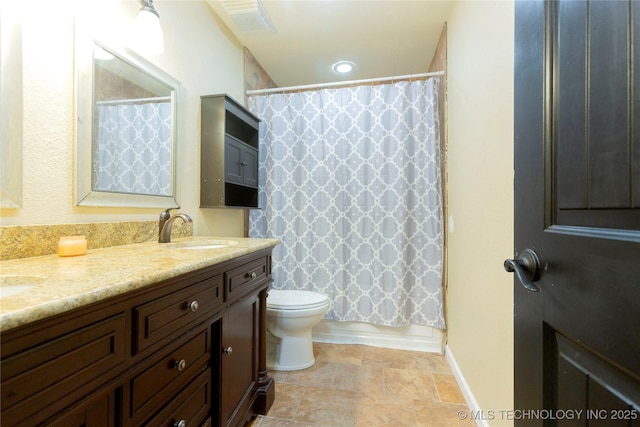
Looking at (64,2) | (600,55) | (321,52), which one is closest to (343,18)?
(321,52)

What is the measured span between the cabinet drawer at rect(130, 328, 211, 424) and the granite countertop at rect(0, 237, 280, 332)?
0.85 feet

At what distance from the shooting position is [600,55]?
1.37 feet

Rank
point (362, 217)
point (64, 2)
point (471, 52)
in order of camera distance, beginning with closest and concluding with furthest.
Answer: point (64, 2), point (471, 52), point (362, 217)

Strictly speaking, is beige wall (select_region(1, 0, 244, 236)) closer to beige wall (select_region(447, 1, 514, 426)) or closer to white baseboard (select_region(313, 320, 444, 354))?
white baseboard (select_region(313, 320, 444, 354))

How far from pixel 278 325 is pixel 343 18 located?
2.22 meters

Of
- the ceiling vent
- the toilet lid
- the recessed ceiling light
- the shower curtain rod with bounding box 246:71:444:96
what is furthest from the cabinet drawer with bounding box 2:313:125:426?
the recessed ceiling light

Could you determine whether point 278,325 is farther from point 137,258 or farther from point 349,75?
point 349,75

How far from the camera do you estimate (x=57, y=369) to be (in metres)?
0.47

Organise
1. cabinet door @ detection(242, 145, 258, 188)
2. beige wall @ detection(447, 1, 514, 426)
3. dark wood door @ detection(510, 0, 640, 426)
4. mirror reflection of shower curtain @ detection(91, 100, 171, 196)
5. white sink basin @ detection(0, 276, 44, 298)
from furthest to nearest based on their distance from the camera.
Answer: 1. cabinet door @ detection(242, 145, 258, 188)
2. mirror reflection of shower curtain @ detection(91, 100, 171, 196)
3. beige wall @ detection(447, 1, 514, 426)
4. white sink basin @ detection(0, 276, 44, 298)
5. dark wood door @ detection(510, 0, 640, 426)

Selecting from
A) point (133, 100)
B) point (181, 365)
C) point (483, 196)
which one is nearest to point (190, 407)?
point (181, 365)

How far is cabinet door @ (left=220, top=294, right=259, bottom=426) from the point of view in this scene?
107 cm

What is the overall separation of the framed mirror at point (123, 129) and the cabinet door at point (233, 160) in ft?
1.06

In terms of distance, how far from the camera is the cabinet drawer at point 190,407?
0.77 meters

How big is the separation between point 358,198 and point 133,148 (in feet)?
4.79
